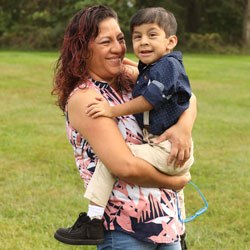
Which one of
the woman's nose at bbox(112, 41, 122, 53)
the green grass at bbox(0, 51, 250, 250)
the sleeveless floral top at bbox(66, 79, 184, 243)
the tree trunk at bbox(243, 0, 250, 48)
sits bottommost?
the tree trunk at bbox(243, 0, 250, 48)

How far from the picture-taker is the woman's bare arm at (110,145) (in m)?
2.06

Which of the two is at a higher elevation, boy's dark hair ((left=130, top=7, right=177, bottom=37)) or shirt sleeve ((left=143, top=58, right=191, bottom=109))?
boy's dark hair ((left=130, top=7, right=177, bottom=37))

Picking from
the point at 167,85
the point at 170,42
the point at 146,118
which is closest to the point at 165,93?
the point at 167,85

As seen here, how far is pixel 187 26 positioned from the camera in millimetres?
38750

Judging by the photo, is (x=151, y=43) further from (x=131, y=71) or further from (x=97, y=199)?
(x=97, y=199)

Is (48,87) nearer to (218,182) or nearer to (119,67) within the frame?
(218,182)

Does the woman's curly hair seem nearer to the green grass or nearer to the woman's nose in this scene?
the woman's nose

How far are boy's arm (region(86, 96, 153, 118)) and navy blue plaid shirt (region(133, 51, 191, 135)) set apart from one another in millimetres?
34

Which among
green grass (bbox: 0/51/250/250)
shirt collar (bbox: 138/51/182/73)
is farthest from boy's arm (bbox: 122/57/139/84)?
green grass (bbox: 0/51/250/250)

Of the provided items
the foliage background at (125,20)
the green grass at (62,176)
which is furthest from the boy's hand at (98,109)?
the foliage background at (125,20)

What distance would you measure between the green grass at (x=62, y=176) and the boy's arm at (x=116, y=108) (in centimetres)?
235

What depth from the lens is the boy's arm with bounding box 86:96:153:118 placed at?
82.0 inches

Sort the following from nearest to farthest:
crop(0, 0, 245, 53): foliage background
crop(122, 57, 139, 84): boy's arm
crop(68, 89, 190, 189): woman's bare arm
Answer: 1. crop(68, 89, 190, 189): woman's bare arm
2. crop(122, 57, 139, 84): boy's arm
3. crop(0, 0, 245, 53): foliage background

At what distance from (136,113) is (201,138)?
6.17 meters
